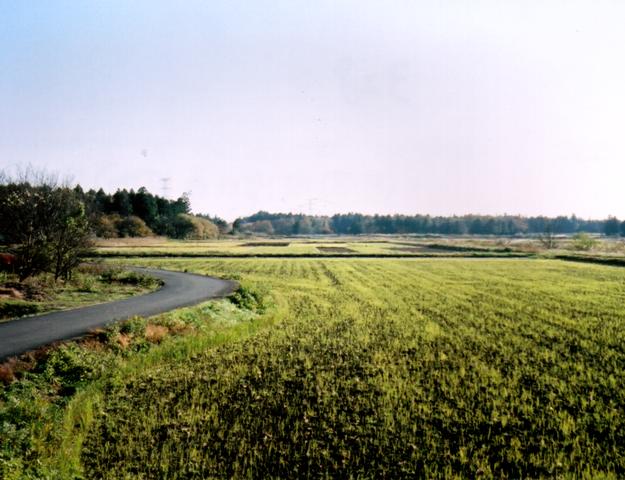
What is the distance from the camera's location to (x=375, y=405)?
1031 cm

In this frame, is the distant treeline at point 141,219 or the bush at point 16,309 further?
the distant treeline at point 141,219

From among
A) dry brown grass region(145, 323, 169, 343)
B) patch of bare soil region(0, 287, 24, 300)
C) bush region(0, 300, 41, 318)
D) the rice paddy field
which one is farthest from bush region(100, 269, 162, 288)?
dry brown grass region(145, 323, 169, 343)

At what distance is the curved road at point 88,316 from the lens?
46.0 feet

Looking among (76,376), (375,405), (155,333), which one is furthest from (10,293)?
(375,405)

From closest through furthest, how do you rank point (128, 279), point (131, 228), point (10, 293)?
point (10, 293) → point (128, 279) → point (131, 228)

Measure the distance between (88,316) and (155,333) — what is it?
13.7ft

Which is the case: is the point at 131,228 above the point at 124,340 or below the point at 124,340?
above

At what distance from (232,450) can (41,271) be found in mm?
25068

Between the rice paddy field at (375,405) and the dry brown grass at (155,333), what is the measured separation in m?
0.86

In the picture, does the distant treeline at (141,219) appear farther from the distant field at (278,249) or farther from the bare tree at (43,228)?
the bare tree at (43,228)

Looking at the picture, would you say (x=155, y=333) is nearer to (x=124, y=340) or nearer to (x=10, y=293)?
(x=124, y=340)

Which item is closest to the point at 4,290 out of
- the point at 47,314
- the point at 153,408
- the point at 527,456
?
the point at 47,314

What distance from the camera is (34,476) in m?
7.05

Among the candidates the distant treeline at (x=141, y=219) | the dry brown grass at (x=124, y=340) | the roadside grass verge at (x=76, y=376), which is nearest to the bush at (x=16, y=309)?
the roadside grass verge at (x=76, y=376)
